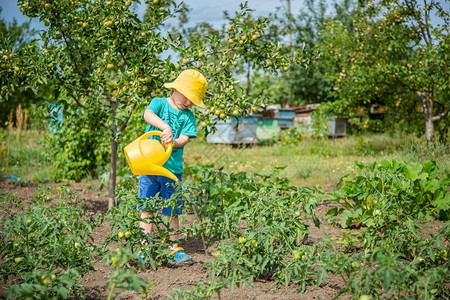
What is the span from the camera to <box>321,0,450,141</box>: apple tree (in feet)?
20.9

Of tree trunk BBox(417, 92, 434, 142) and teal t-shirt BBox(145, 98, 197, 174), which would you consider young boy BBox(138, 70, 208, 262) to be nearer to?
teal t-shirt BBox(145, 98, 197, 174)

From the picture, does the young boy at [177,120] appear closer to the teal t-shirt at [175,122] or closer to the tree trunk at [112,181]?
the teal t-shirt at [175,122]

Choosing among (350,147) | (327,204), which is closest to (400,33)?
(350,147)

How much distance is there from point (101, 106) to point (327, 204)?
8.43ft

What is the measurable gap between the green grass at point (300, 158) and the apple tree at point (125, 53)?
7.24 feet

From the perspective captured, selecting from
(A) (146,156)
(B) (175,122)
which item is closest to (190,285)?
(A) (146,156)

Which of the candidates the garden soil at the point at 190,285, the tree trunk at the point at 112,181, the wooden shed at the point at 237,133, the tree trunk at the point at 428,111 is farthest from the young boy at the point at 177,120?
the wooden shed at the point at 237,133

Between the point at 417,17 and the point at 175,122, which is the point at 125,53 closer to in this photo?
the point at 175,122

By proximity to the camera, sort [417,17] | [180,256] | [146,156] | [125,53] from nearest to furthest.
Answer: [146,156] → [180,256] → [125,53] → [417,17]

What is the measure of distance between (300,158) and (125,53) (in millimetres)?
4907

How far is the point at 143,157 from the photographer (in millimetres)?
2471

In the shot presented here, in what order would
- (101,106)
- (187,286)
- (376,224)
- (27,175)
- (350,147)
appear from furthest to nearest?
1. (350,147)
2. (27,175)
3. (101,106)
4. (376,224)
5. (187,286)

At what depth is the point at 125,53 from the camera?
3.44 metres

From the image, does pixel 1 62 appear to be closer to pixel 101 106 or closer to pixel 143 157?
pixel 101 106
